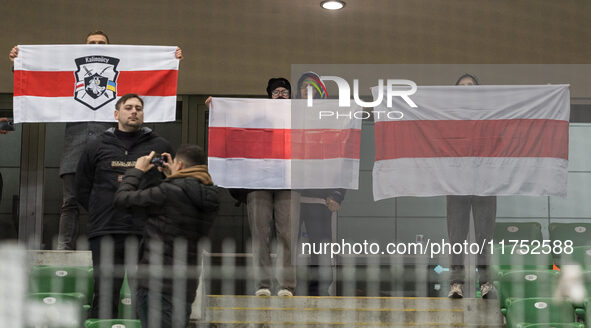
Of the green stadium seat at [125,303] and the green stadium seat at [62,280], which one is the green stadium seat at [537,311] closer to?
the green stadium seat at [125,303]

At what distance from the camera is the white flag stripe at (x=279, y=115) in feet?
22.4

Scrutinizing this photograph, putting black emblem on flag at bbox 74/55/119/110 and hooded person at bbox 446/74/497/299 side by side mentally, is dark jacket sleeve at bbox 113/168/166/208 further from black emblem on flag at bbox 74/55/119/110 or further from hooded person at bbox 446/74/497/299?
hooded person at bbox 446/74/497/299

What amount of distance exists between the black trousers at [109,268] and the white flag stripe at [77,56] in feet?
6.99

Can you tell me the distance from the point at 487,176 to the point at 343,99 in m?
1.33

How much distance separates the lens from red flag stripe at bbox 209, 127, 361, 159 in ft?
22.5

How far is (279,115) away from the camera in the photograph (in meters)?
6.88

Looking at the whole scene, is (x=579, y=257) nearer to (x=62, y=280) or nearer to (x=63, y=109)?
(x=62, y=280)

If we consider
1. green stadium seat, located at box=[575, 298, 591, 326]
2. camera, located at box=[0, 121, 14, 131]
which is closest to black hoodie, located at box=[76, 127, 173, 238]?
camera, located at box=[0, 121, 14, 131]

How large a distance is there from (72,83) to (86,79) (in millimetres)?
138

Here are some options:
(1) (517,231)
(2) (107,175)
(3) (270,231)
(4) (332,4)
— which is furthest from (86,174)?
(1) (517,231)

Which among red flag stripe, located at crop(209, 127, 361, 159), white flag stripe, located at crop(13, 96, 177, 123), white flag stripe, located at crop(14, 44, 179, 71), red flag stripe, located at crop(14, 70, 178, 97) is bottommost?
red flag stripe, located at crop(209, 127, 361, 159)

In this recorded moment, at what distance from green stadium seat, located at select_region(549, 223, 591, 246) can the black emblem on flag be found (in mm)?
4143

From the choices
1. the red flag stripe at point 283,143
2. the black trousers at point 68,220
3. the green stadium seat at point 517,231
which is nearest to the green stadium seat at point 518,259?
the green stadium seat at point 517,231

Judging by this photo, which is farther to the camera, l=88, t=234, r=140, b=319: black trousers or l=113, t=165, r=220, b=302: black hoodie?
l=88, t=234, r=140, b=319: black trousers
